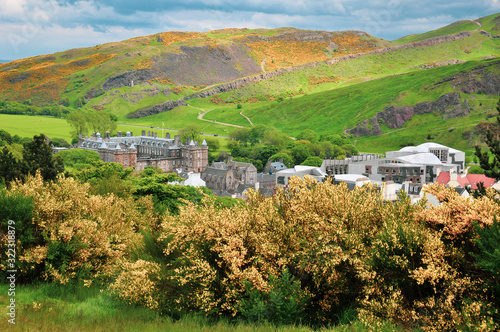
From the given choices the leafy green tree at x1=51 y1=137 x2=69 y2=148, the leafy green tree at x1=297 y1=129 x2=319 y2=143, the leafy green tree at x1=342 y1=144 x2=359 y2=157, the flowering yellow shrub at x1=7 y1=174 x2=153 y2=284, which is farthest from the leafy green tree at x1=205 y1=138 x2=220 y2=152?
the flowering yellow shrub at x1=7 y1=174 x2=153 y2=284

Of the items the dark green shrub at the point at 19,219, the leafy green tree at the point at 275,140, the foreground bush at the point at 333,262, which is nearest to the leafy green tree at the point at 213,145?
the leafy green tree at the point at 275,140

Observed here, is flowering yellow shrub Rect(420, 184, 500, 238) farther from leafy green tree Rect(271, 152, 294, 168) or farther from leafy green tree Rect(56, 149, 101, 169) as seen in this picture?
leafy green tree Rect(271, 152, 294, 168)

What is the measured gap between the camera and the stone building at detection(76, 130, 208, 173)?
432 ft

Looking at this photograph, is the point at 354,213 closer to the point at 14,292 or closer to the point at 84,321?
the point at 84,321

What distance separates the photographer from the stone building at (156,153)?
13175cm

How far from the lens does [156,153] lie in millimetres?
147875

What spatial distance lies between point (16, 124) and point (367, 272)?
206m

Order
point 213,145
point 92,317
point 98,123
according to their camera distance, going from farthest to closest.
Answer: point 98,123, point 213,145, point 92,317

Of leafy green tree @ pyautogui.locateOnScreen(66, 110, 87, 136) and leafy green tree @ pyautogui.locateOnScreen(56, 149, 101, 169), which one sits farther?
leafy green tree @ pyautogui.locateOnScreen(66, 110, 87, 136)

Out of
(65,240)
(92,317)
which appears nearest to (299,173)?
(65,240)

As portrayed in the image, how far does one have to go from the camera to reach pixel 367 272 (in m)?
14.0

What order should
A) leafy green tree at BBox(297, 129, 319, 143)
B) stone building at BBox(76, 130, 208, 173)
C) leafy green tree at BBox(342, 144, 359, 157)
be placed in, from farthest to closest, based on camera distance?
leafy green tree at BBox(297, 129, 319, 143) < leafy green tree at BBox(342, 144, 359, 157) < stone building at BBox(76, 130, 208, 173)

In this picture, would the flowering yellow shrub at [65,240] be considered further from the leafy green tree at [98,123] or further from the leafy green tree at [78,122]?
the leafy green tree at [98,123]

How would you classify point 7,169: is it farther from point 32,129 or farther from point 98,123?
point 32,129
